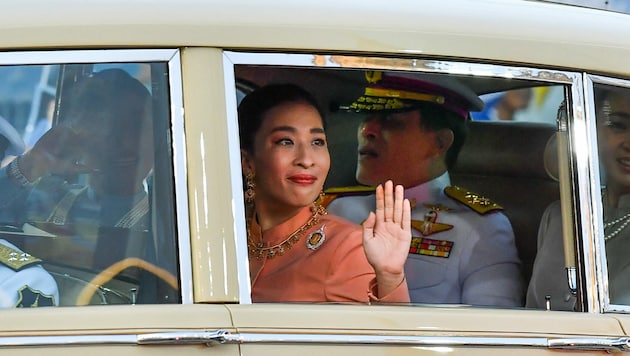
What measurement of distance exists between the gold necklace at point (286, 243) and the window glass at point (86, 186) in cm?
30

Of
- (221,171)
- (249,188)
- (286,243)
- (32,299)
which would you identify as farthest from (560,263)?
(32,299)

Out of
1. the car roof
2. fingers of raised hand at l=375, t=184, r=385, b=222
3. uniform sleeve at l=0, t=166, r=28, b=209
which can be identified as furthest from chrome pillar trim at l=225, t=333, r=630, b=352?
the car roof

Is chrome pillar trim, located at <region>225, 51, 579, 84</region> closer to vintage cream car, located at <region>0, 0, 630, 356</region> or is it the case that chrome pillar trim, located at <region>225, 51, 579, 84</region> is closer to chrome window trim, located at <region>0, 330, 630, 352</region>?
vintage cream car, located at <region>0, 0, 630, 356</region>

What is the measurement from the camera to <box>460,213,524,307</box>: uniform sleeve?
370cm

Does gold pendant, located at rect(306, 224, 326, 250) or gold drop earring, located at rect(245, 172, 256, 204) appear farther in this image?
gold pendant, located at rect(306, 224, 326, 250)

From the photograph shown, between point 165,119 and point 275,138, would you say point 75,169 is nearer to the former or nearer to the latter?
point 165,119

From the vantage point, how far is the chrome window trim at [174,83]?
3215mm

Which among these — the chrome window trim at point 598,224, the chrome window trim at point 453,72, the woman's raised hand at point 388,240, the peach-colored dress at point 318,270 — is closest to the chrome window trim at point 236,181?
the chrome window trim at point 453,72

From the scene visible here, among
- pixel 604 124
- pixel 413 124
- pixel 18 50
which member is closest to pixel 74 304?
pixel 18 50

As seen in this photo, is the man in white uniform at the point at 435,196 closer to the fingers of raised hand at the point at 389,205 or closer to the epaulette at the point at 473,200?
the epaulette at the point at 473,200

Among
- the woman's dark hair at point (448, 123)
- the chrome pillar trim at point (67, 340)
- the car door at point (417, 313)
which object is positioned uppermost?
the woman's dark hair at point (448, 123)

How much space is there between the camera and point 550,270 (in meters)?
3.74

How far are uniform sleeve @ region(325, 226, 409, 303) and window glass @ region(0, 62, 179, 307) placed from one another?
19.8 inches

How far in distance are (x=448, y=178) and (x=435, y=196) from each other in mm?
105
